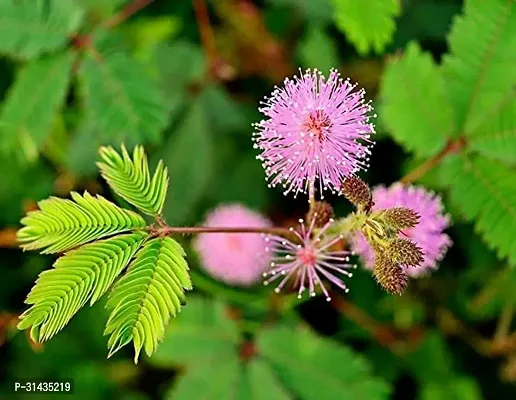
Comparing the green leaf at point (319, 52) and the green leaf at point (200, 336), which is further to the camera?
the green leaf at point (319, 52)

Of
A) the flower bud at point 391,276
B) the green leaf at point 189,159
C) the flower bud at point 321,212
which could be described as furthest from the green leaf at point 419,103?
the green leaf at point 189,159

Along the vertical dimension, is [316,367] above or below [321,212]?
below

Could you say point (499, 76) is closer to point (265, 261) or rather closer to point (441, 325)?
point (265, 261)

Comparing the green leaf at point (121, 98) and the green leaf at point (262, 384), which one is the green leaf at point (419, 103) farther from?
the green leaf at point (262, 384)

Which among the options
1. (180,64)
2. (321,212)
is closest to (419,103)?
(321,212)

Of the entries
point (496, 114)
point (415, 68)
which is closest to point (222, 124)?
point (415, 68)

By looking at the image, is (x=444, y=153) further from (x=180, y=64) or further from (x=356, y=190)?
(x=180, y=64)

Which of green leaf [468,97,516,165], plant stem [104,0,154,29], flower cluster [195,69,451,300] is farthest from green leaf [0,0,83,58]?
green leaf [468,97,516,165]
